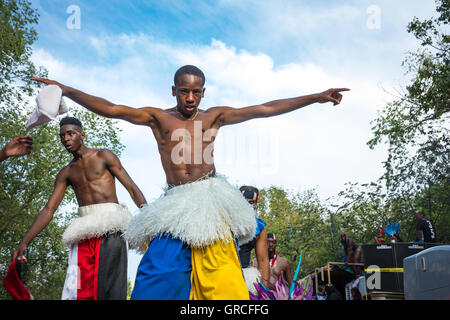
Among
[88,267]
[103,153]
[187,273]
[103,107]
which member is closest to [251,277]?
[88,267]

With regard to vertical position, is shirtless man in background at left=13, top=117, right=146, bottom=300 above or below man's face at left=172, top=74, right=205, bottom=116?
below

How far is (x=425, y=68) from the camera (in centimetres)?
1527

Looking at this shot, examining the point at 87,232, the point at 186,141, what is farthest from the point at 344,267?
the point at 186,141

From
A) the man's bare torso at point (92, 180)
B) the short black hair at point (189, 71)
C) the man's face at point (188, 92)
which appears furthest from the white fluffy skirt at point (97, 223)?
the short black hair at point (189, 71)

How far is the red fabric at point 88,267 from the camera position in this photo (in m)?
4.68

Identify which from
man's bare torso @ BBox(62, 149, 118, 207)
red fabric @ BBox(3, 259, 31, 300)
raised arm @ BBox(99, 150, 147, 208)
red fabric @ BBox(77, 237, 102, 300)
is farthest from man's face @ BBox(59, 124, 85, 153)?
red fabric @ BBox(3, 259, 31, 300)

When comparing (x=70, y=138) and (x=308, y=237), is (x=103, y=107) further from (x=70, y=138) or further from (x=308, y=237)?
(x=308, y=237)

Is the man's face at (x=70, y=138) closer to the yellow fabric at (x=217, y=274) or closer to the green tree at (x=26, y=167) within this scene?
the yellow fabric at (x=217, y=274)

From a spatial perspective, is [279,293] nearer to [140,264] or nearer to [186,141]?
[140,264]

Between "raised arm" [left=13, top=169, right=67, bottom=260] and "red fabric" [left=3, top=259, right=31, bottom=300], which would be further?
"raised arm" [left=13, top=169, right=67, bottom=260]

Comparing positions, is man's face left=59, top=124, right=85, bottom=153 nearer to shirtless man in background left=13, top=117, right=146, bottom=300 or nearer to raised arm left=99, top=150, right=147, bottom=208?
shirtless man in background left=13, top=117, right=146, bottom=300

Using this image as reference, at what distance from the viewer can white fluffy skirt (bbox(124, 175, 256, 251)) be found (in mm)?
3297
